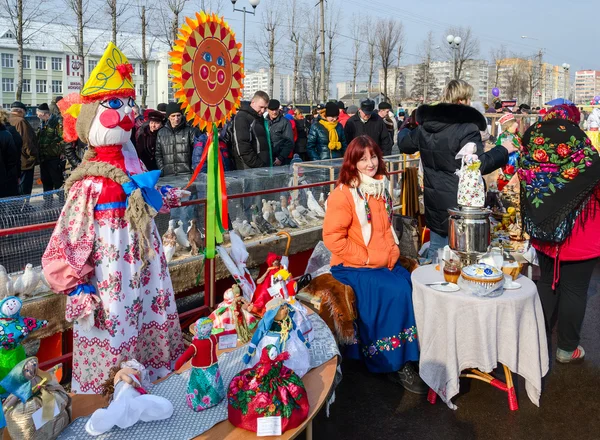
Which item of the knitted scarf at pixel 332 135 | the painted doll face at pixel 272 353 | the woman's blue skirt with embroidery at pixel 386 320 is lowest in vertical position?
the woman's blue skirt with embroidery at pixel 386 320

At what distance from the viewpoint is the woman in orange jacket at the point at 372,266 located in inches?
150

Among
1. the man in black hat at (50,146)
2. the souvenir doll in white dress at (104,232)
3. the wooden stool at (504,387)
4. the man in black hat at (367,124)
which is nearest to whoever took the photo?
the souvenir doll in white dress at (104,232)

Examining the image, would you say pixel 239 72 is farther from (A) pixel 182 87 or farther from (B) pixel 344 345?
(B) pixel 344 345

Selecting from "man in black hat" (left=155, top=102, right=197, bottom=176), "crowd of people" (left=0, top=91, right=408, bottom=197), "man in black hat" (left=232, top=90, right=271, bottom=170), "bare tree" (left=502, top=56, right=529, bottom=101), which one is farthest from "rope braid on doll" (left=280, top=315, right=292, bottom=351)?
"bare tree" (left=502, top=56, right=529, bottom=101)

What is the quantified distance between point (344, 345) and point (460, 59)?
44511 millimetres

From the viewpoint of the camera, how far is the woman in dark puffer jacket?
168 inches

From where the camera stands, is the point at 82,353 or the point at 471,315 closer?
the point at 82,353

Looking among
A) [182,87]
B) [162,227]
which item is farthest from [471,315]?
[162,227]

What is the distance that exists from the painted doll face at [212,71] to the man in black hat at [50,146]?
21.8 feet

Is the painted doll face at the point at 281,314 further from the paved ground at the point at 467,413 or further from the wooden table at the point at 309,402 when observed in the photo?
the paved ground at the point at 467,413

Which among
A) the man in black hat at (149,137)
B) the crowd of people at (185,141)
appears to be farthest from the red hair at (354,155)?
the man in black hat at (149,137)

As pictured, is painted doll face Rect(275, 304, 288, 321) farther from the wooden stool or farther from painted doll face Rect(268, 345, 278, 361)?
the wooden stool

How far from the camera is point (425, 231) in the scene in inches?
231

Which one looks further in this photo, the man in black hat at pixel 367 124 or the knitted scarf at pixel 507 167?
the man in black hat at pixel 367 124
